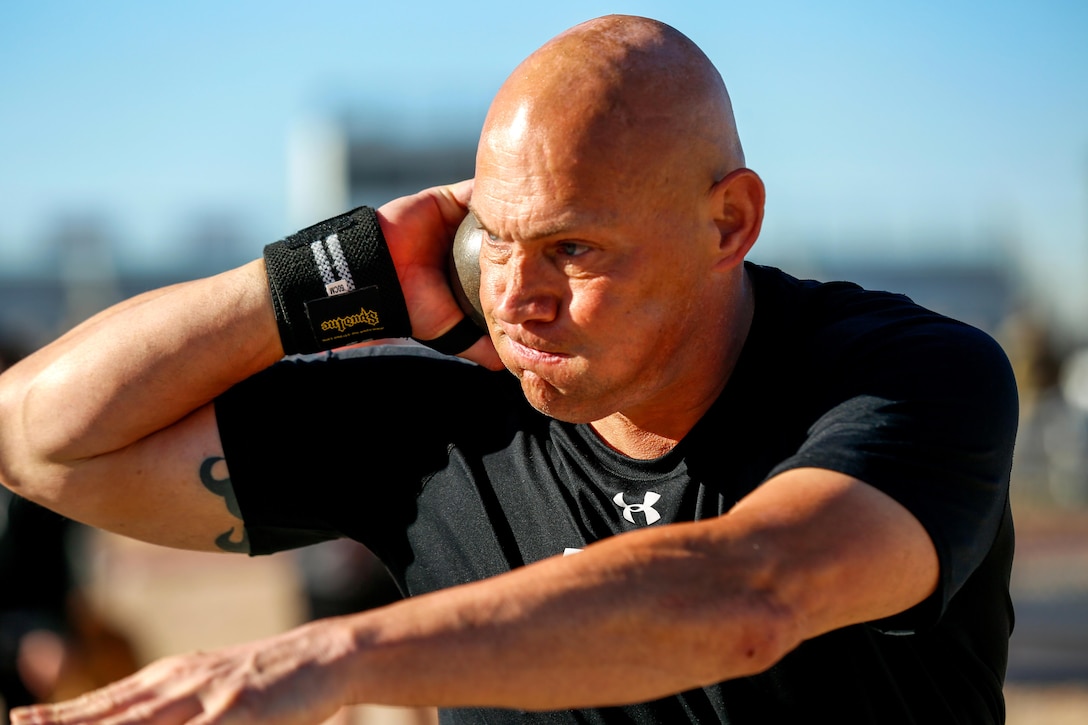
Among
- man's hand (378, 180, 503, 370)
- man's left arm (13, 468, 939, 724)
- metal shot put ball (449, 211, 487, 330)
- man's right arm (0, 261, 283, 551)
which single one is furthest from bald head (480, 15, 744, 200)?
man's right arm (0, 261, 283, 551)

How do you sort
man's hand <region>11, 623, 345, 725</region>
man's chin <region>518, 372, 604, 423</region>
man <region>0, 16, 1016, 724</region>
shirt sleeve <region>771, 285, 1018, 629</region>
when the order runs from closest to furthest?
man's hand <region>11, 623, 345, 725</region>, man <region>0, 16, 1016, 724</region>, shirt sleeve <region>771, 285, 1018, 629</region>, man's chin <region>518, 372, 604, 423</region>

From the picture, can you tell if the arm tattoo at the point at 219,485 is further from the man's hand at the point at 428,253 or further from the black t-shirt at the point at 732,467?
the man's hand at the point at 428,253

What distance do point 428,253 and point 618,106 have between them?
97 centimetres

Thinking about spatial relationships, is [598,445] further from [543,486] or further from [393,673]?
[393,673]

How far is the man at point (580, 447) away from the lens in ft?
6.04

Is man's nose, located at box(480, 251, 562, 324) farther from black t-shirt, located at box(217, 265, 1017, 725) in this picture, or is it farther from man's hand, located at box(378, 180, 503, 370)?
man's hand, located at box(378, 180, 503, 370)

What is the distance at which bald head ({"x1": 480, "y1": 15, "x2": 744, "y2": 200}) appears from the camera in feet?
8.21

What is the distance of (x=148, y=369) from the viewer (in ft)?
10.3

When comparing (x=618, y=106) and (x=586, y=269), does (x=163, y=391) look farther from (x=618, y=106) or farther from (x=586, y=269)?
(x=618, y=106)

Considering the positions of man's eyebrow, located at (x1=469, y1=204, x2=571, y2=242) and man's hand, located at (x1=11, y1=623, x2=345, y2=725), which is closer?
man's hand, located at (x1=11, y1=623, x2=345, y2=725)

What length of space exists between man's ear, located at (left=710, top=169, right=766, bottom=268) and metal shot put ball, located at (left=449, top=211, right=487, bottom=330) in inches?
24.2

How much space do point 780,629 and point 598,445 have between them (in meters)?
1.07

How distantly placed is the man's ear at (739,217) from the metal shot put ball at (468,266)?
616mm

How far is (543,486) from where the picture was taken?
298 centimetres
